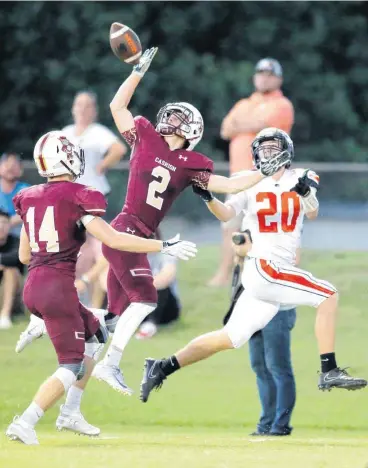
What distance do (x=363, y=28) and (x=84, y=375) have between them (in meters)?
21.0

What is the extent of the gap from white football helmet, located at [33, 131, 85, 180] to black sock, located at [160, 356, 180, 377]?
1712 mm

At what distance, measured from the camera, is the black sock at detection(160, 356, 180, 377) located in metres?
10.6

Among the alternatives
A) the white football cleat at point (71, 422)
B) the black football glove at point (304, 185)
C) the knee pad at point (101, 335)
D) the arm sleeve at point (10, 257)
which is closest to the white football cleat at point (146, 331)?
the arm sleeve at point (10, 257)

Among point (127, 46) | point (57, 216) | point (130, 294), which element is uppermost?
point (127, 46)

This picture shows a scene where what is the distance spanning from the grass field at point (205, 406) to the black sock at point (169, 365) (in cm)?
46

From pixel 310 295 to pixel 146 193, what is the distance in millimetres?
1290

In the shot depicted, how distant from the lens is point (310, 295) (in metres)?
10.4

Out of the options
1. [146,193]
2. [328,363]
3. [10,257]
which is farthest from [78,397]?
[10,257]

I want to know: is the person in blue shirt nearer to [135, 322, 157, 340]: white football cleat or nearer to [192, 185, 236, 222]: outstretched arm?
[135, 322, 157, 340]: white football cleat

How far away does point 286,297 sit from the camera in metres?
10.4

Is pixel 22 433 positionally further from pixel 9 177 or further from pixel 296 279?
pixel 9 177

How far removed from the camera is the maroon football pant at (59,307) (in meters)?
9.35

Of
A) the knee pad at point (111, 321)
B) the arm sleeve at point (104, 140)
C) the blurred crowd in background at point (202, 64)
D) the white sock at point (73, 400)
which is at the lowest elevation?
the white sock at point (73, 400)

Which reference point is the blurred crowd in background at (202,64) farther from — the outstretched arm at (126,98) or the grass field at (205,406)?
the outstretched arm at (126,98)
